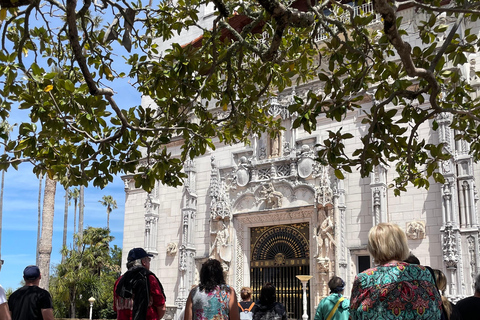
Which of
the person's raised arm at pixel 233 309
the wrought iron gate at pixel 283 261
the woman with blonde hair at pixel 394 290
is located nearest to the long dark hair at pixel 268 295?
the person's raised arm at pixel 233 309

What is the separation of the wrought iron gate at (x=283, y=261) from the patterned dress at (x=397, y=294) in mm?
13513

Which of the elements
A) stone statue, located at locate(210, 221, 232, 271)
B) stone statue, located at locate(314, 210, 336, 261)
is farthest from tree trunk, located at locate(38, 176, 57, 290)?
stone statue, located at locate(314, 210, 336, 261)

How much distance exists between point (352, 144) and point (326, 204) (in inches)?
84.7

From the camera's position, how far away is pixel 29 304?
233 inches

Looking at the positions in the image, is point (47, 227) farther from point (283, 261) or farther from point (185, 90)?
point (185, 90)

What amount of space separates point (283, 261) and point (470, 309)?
12691 millimetres

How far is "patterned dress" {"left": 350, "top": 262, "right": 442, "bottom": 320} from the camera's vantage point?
328 cm

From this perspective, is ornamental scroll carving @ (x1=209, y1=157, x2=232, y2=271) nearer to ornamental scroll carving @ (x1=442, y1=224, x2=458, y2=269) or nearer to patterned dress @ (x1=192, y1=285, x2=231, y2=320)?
ornamental scroll carving @ (x1=442, y1=224, x2=458, y2=269)

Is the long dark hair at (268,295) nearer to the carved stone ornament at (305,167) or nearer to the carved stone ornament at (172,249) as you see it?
the carved stone ornament at (305,167)

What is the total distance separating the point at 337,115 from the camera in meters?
6.86

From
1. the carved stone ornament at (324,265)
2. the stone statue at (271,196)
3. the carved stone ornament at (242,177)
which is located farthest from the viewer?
the carved stone ornament at (242,177)

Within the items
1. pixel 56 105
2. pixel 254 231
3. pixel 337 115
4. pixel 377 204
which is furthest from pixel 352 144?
pixel 56 105

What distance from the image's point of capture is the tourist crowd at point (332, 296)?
3.30m

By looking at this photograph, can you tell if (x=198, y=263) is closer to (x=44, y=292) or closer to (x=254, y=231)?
(x=254, y=231)
